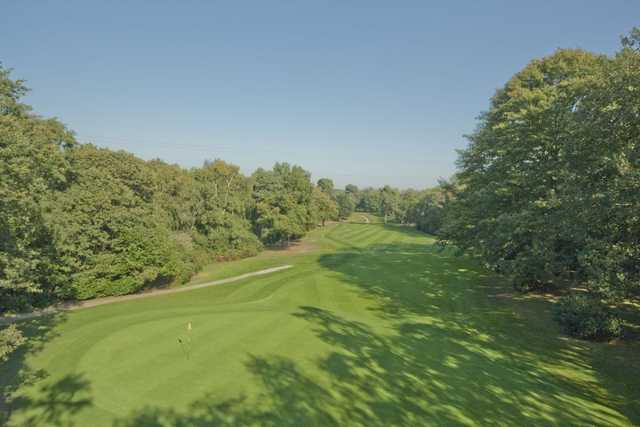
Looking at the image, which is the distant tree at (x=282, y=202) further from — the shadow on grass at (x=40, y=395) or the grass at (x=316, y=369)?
the shadow on grass at (x=40, y=395)

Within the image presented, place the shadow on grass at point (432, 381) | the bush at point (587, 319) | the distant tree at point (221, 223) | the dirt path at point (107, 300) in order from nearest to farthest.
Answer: the shadow on grass at point (432, 381) < the bush at point (587, 319) < the dirt path at point (107, 300) < the distant tree at point (221, 223)

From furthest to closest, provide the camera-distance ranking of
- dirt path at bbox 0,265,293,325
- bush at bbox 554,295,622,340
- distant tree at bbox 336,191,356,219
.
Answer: distant tree at bbox 336,191,356,219, dirt path at bbox 0,265,293,325, bush at bbox 554,295,622,340

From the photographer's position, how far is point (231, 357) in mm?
10555

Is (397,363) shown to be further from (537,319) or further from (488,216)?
(488,216)

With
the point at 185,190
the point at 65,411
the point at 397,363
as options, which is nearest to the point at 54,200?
the point at 65,411

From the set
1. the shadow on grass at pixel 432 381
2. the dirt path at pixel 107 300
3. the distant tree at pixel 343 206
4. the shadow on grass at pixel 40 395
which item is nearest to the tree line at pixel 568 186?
the shadow on grass at pixel 432 381

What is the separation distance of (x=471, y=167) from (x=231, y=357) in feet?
67.7

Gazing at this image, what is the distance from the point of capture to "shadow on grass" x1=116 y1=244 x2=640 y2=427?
7727 mm

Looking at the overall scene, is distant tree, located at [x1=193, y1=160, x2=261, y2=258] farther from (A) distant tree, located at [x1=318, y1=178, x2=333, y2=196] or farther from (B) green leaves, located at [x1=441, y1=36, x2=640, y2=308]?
(A) distant tree, located at [x1=318, y1=178, x2=333, y2=196]

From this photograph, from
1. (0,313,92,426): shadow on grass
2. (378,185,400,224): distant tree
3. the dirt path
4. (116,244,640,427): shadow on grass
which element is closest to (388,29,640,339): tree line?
(116,244,640,427): shadow on grass

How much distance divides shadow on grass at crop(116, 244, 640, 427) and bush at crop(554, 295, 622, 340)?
0.67m

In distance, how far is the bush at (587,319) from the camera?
38.1 ft

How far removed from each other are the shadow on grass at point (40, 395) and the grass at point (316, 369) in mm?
47

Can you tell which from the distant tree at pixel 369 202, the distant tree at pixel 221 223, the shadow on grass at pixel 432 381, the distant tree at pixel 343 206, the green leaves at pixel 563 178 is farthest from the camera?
the distant tree at pixel 369 202
